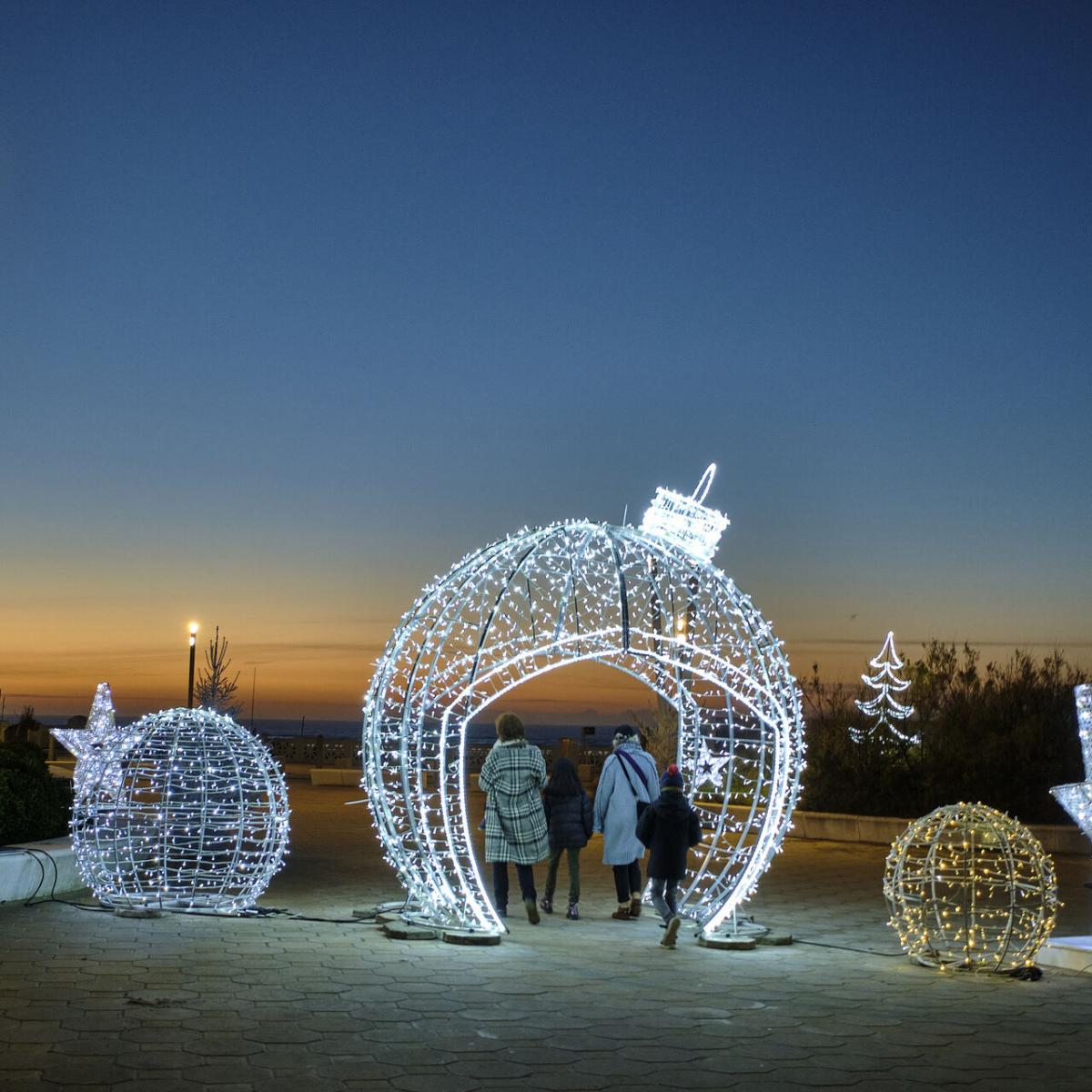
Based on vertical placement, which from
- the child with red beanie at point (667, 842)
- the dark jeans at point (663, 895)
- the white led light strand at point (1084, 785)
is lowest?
the dark jeans at point (663, 895)

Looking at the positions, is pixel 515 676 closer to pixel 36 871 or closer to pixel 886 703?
pixel 36 871

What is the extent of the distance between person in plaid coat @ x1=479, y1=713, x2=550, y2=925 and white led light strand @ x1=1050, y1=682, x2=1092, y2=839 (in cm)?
366

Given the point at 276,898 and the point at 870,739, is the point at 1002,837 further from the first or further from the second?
the point at 870,739

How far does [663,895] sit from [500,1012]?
2913mm

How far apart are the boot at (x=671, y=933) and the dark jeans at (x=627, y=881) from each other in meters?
1.42

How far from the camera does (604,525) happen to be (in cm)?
981

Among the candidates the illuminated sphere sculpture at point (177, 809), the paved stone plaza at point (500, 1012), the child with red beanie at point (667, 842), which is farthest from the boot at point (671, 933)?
the illuminated sphere sculpture at point (177, 809)

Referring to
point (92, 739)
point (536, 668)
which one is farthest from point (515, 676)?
point (92, 739)

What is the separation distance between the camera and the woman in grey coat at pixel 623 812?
10570 millimetres

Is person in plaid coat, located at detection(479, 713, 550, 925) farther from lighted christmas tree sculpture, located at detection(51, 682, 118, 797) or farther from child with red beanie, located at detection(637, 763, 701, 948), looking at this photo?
lighted christmas tree sculpture, located at detection(51, 682, 118, 797)

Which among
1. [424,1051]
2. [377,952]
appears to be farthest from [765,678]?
[424,1051]

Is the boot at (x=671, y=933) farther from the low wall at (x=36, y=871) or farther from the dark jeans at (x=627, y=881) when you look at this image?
the low wall at (x=36, y=871)

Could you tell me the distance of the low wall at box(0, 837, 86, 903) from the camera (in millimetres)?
10422

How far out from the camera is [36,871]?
1065 cm
